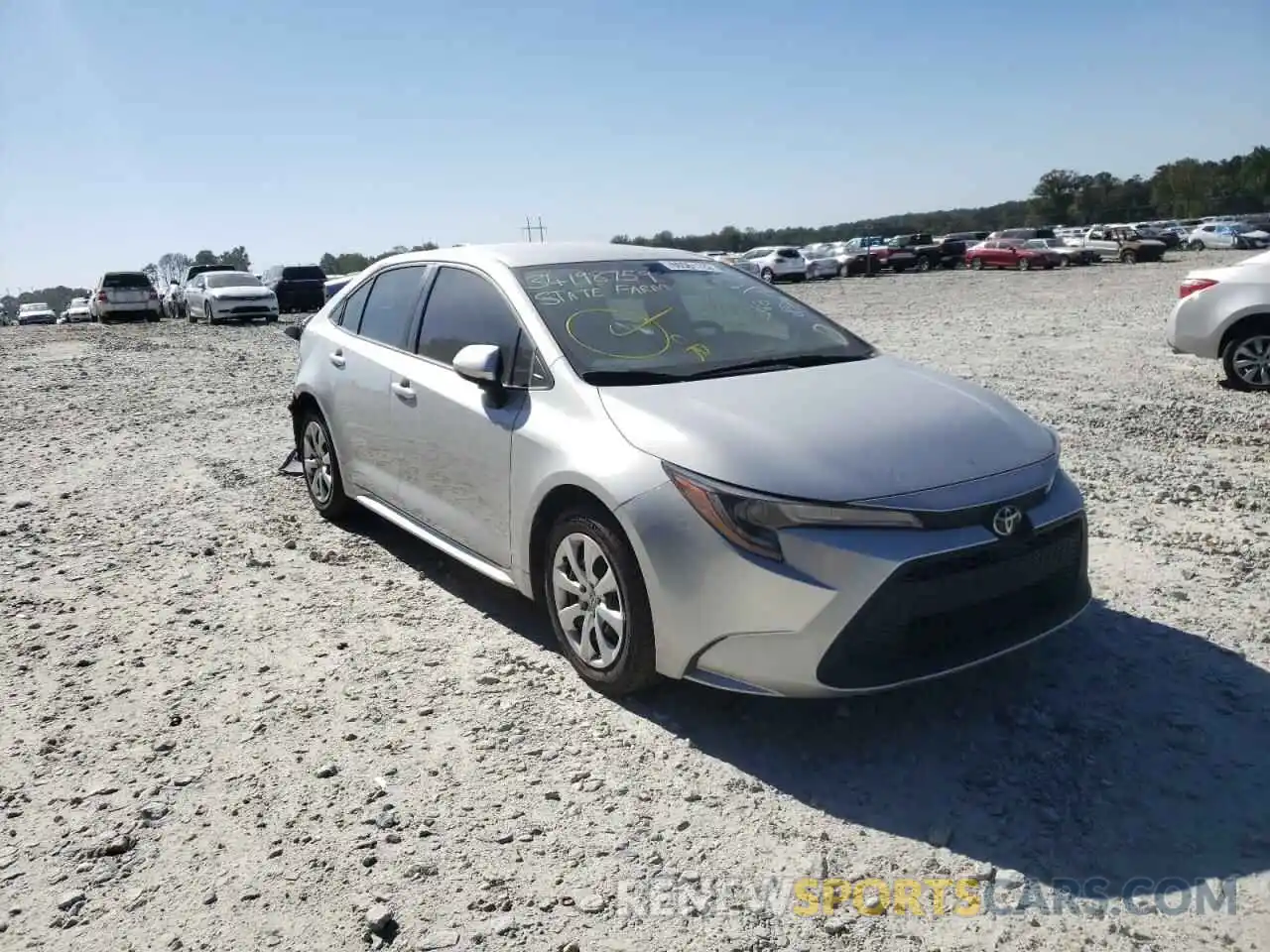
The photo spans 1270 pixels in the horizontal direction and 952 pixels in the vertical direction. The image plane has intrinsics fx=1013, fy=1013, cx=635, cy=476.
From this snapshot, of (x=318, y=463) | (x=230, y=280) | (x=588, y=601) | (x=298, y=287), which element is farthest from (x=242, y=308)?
(x=588, y=601)

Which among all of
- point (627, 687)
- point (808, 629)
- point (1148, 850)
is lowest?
point (1148, 850)

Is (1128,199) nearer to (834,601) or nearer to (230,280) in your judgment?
(230,280)

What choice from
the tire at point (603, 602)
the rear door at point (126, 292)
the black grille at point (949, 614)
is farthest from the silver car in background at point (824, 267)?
the black grille at point (949, 614)

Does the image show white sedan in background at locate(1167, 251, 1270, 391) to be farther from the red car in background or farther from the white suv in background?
the red car in background

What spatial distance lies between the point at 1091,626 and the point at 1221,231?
57.1 meters

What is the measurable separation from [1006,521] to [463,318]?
8.51 feet

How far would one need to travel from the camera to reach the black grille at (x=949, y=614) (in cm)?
311

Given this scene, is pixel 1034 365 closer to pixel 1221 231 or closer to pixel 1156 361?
pixel 1156 361

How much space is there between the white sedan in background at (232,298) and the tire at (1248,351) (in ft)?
78.9

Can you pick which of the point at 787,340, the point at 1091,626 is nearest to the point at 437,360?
the point at 787,340

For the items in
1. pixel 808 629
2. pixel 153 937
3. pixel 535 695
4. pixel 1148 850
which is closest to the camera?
pixel 153 937

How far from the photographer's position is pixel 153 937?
8.64 ft

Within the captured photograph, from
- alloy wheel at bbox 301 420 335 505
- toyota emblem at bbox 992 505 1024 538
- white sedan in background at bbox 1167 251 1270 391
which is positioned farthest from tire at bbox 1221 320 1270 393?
alloy wheel at bbox 301 420 335 505

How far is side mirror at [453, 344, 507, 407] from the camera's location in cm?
411
